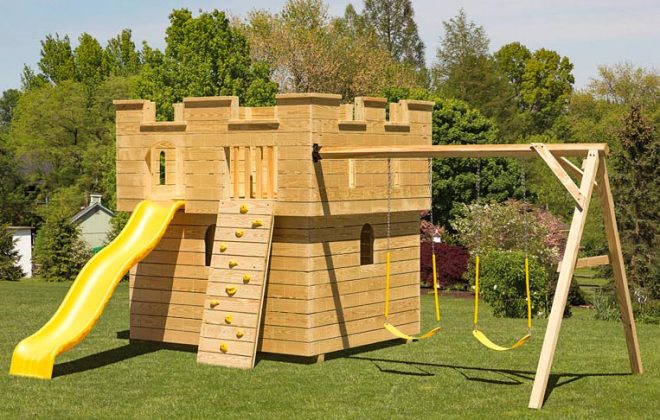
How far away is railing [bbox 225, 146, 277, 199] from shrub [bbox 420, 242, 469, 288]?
15654 mm

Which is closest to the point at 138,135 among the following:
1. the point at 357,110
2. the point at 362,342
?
the point at 357,110

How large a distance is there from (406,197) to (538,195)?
33.8m

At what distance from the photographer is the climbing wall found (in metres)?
16.6

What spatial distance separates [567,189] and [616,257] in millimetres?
1663

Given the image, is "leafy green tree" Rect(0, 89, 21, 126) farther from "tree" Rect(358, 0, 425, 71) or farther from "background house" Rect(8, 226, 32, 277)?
"background house" Rect(8, 226, 32, 277)

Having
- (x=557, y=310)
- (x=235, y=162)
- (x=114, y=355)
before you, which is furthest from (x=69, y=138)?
(x=557, y=310)

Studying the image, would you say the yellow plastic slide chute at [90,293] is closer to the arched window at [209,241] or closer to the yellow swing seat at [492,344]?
the arched window at [209,241]

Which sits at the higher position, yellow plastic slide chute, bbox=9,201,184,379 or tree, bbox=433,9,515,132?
tree, bbox=433,9,515,132

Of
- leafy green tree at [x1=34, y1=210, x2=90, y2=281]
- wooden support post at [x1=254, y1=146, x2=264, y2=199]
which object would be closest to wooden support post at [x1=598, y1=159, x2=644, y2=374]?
wooden support post at [x1=254, y1=146, x2=264, y2=199]

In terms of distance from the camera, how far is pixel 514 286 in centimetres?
2428

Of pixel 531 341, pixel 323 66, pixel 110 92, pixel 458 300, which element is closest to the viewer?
pixel 531 341

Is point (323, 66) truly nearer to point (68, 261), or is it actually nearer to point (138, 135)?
point (68, 261)

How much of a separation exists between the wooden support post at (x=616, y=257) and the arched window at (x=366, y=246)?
4.34 meters

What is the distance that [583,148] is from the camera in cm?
1420
